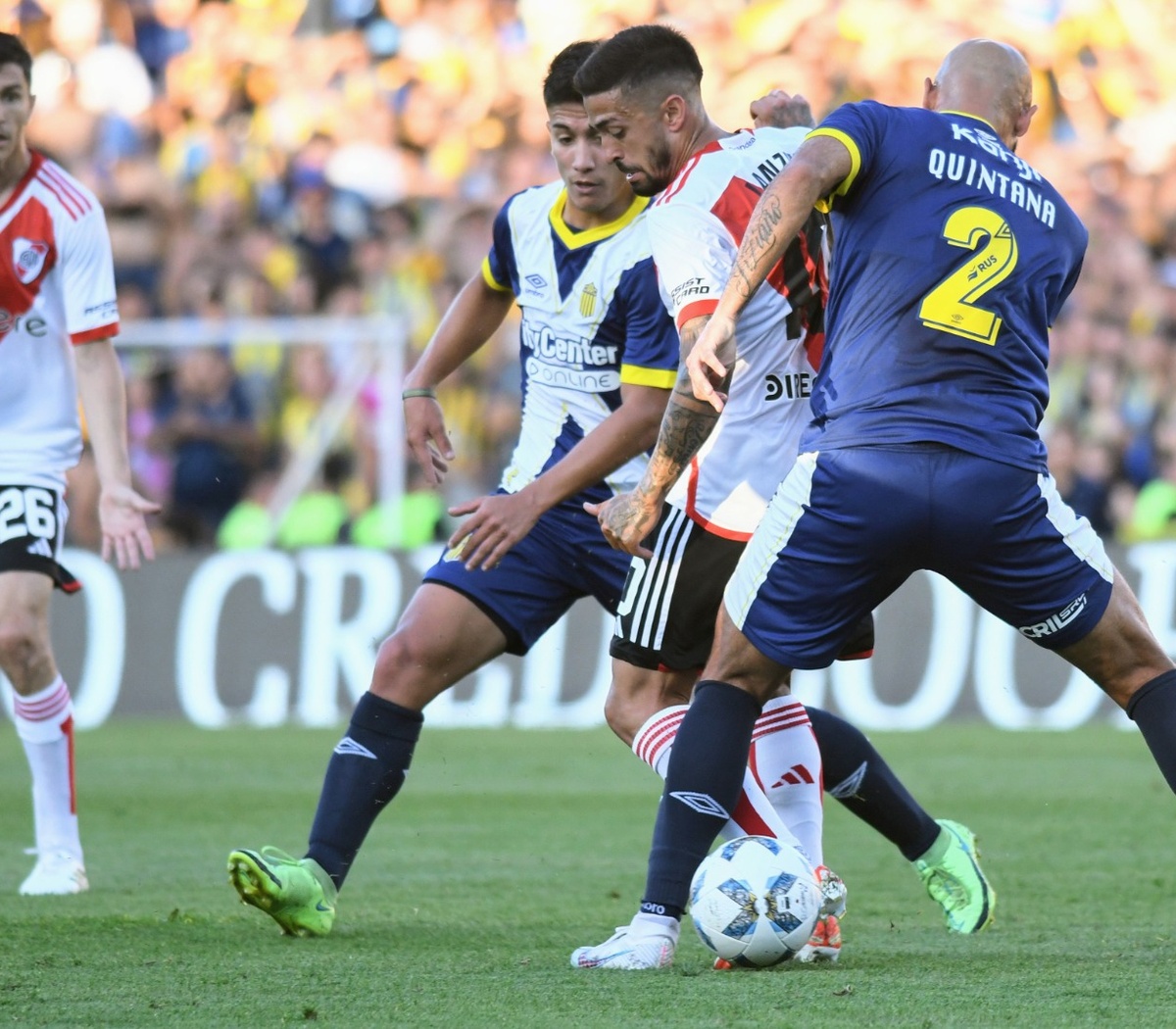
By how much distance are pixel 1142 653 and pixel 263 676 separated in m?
9.14

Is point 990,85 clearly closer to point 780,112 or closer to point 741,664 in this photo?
point 780,112

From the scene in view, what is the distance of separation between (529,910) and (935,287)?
7.72ft

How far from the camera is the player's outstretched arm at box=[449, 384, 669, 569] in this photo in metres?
5.02

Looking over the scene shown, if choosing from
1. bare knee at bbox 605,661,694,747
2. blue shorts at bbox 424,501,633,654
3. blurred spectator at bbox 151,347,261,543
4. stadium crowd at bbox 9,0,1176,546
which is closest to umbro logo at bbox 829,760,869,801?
bare knee at bbox 605,661,694,747

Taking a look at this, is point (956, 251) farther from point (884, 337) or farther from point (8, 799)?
point (8, 799)

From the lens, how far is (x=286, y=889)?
16.6 ft

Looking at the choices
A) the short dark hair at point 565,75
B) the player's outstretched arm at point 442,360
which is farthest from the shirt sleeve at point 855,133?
the player's outstretched arm at point 442,360

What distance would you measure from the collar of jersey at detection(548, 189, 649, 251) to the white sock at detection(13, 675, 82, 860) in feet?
7.05

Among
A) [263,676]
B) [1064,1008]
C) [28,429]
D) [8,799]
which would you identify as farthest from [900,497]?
[263,676]

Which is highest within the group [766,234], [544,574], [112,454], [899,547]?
[766,234]

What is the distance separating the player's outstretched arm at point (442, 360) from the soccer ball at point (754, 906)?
6.13 ft

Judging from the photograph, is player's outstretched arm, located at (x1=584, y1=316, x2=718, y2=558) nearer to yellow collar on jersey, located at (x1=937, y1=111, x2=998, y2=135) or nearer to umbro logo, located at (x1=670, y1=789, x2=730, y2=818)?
umbro logo, located at (x1=670, y1=789, x2=730, y2=818)

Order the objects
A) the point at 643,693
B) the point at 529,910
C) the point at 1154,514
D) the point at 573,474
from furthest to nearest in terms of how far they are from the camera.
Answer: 1. the point at 1154,514
2. the point at 529,910
3. the point at 643,693
4. the point at 573,474

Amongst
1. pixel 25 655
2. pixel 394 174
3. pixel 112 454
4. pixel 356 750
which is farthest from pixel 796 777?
pixel 394 174
